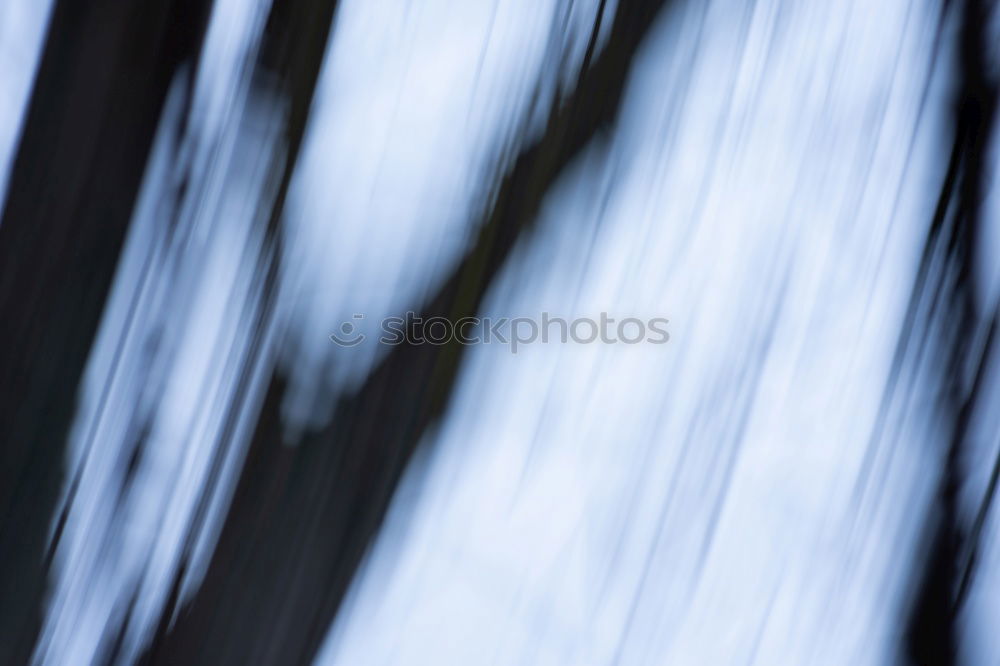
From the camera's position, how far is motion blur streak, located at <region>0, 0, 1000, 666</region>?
1.28 feet

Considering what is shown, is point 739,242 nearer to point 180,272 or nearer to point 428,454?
point 428,454

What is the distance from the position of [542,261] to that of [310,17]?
7.3 inches

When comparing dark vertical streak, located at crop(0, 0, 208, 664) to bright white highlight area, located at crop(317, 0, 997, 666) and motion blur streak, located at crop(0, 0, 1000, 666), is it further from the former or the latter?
bright white highlight area, located at crop(317, 0, 997, 666)

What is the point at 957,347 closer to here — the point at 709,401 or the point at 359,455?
the point at 709,401

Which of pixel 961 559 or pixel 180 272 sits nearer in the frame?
pixel 961 559

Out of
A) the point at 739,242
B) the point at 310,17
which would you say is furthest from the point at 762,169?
the point at 310,17

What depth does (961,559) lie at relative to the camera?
38cm

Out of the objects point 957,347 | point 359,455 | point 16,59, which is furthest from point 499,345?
point 16,59

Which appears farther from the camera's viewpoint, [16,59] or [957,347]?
[16,59]

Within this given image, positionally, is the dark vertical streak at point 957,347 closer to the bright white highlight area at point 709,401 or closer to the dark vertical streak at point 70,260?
the bright white highlight area at point 709,401

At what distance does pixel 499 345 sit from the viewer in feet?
1.43

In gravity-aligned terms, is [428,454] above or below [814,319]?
below

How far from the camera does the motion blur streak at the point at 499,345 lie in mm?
390

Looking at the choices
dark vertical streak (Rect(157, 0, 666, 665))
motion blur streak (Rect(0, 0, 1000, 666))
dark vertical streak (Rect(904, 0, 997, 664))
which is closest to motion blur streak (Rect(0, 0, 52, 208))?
motion blur streak (Rect(0, 0, 1000, 666))
